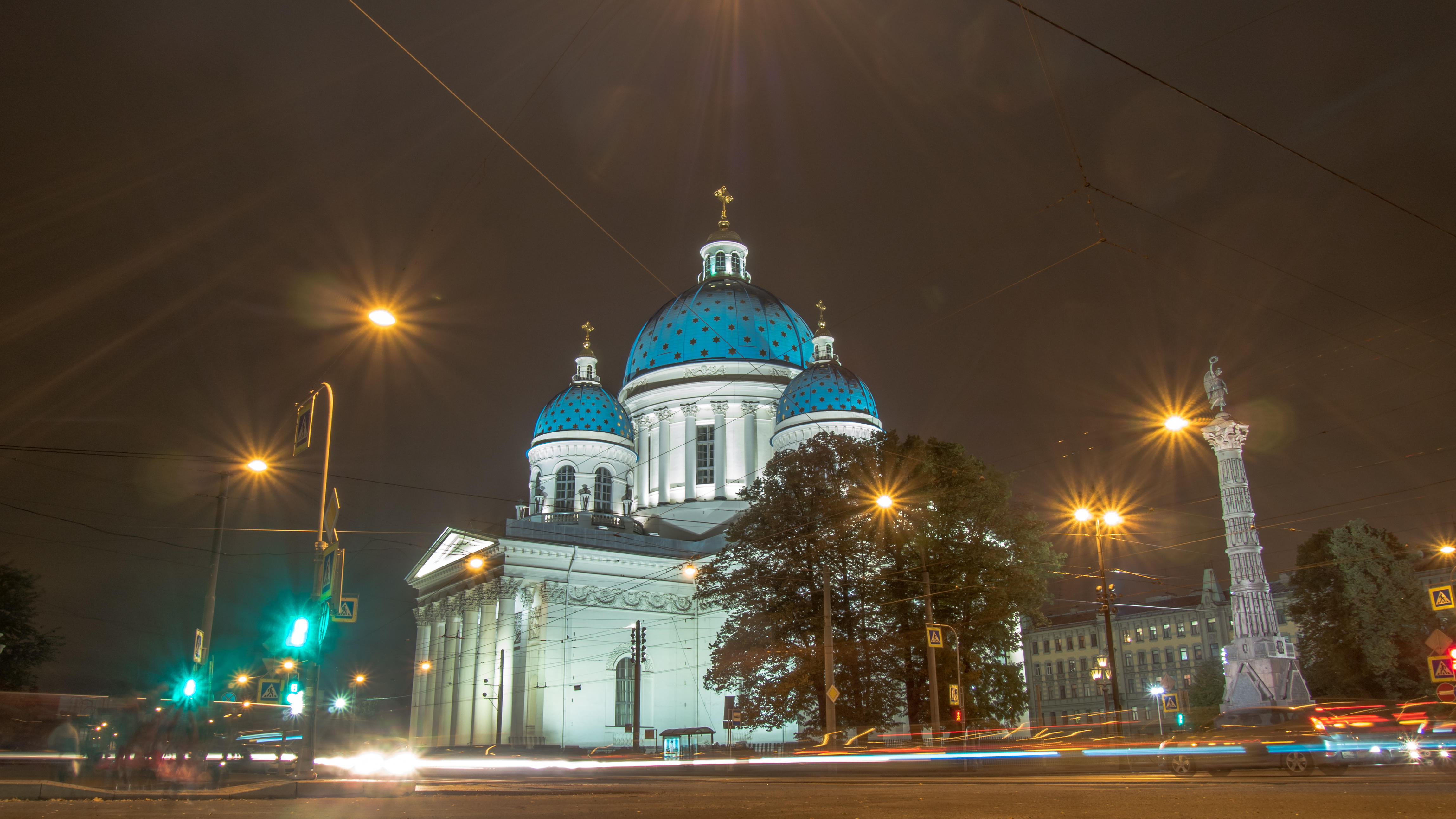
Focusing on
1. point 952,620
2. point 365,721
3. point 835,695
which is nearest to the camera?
point 835,695

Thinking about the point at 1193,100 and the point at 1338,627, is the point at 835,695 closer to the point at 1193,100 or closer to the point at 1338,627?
the point at 1193,100

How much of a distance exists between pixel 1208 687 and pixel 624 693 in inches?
1568

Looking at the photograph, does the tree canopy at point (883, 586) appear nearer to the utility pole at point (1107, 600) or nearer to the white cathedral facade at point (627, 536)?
the utility pole at point (1107, 600)

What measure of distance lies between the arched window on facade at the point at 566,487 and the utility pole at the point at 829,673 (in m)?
31.2

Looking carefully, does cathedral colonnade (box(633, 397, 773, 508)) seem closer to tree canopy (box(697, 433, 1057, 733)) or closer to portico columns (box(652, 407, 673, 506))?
portico columns (box(652, 407, 673, 506))

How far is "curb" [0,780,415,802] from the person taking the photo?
1464 centimetres

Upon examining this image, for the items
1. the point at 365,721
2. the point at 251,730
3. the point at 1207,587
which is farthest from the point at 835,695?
the point at 1207,587

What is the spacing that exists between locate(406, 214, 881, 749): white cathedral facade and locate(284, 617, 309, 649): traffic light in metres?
20.5

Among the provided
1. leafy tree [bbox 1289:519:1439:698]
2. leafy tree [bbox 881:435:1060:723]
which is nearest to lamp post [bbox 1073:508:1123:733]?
leafy tree [bbox 881:435:1060:723]

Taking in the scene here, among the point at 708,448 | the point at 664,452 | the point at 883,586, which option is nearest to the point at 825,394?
the point at 708,448

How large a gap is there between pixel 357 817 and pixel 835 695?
16.9 meters

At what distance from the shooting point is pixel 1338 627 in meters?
45.6

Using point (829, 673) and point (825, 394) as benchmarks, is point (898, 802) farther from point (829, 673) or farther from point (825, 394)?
point (825, 394)

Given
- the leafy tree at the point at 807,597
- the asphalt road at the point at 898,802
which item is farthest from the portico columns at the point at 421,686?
the asphalt road at the point at 898,802
